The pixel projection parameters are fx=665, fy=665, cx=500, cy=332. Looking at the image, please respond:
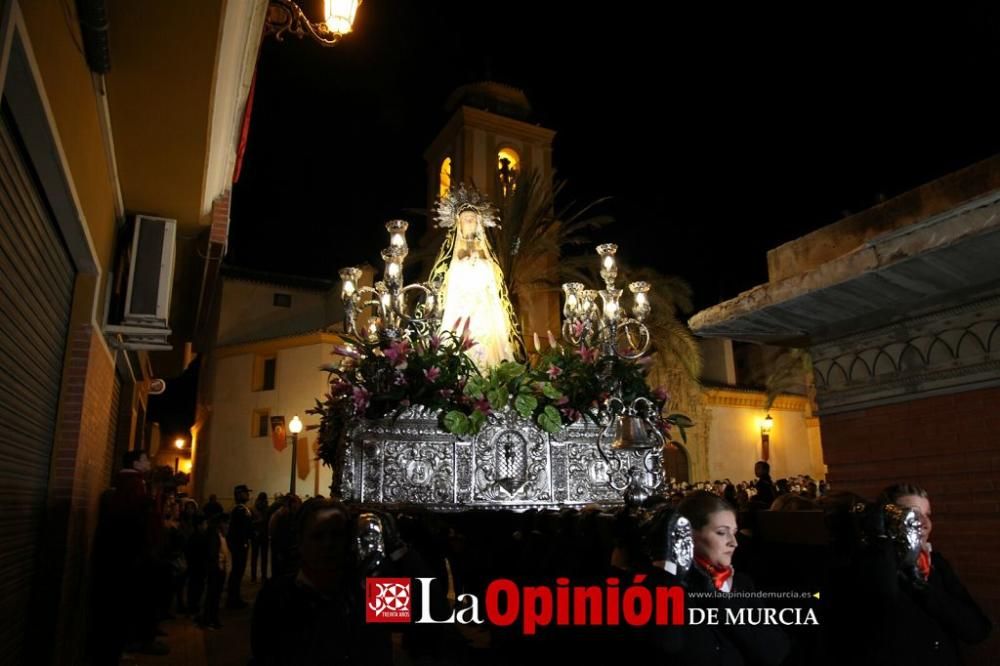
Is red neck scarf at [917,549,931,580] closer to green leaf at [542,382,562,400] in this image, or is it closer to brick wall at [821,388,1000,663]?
brick wall at [821,388,1000,663]

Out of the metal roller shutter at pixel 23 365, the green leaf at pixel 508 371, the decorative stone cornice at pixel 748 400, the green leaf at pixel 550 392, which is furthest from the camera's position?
the decorative stone cornice at pixel 748 400

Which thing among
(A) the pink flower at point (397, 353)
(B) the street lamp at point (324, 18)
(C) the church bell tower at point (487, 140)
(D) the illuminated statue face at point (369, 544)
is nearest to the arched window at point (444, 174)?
(C) the church bell tower at point (487, 140)

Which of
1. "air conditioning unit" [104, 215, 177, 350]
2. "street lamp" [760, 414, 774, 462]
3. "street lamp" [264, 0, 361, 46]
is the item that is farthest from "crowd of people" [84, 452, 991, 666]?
"street lamp" [760, 414, 774, 462]

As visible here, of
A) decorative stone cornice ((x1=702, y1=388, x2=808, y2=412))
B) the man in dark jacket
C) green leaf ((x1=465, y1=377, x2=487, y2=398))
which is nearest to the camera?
green leaf ((x1=465, y1=377, x2=487, y2=398))

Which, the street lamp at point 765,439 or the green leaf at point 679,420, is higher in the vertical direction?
the street lamp at point 765,439

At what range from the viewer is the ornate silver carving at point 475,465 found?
18.2 feet

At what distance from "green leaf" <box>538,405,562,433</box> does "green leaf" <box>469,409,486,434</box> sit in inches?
21.6

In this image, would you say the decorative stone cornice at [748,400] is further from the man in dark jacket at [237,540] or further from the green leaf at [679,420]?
the green leaf at [679,420]

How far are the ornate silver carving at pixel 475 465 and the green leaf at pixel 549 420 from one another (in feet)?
0.27

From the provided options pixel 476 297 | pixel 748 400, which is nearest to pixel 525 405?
pixel 476 297

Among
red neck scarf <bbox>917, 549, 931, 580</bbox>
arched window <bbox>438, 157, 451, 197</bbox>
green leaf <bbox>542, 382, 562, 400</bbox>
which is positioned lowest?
red neck scarf <bbox>917, 549, 931, 580</bbox>

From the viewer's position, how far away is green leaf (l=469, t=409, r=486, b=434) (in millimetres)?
5672

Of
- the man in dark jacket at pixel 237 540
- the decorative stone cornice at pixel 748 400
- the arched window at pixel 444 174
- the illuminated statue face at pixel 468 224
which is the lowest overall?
the man in dark jacket at pixel 237 540

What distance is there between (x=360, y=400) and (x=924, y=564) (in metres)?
4.10
